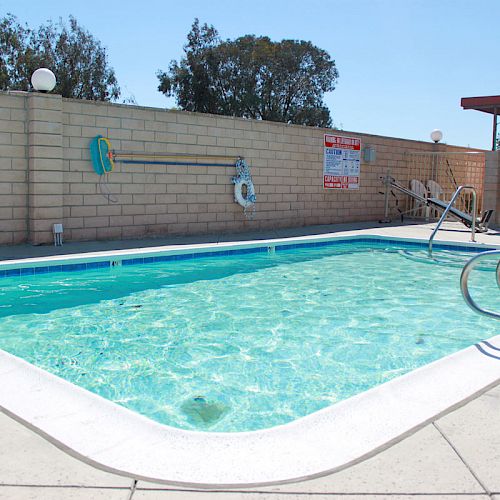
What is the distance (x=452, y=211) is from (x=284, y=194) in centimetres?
336

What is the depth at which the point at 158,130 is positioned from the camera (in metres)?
9.78

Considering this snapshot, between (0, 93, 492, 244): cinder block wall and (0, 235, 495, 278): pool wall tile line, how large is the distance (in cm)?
139

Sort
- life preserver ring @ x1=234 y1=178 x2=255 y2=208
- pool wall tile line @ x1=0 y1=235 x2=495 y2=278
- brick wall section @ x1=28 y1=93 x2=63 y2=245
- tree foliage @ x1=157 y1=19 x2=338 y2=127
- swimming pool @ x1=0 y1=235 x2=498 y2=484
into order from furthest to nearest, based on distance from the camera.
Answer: tree foliage @ x1=157 y1=19 x2=338 y2=127, life preserver ring @ x1=234 y1=178 x2=255 y2=208, brick wall section @ x1=28 y1=93 x2=63 y2=245, pool wall tile line @ x1=0 y1=235 x2=495 y2=278, swimming pool @ x1=0 y1=235 x2=498 y2=484

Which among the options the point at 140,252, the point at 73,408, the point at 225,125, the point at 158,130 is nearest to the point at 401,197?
the point at 225,125

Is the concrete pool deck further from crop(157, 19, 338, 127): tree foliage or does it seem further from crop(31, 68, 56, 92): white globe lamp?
crop(157, 19, 338, 127): tree foliage

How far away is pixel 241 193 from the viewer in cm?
1113

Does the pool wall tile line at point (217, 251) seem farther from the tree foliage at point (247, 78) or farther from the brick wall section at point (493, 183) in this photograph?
the tree foliage at point (247, 78)

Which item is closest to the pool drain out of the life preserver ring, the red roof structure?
the life preserver ring

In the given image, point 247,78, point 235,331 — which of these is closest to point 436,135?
point 235,331

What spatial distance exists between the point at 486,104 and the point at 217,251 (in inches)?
434

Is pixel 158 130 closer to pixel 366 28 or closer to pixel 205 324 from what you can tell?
pixel 205 324

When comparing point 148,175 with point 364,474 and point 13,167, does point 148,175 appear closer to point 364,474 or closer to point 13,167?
point 13,167

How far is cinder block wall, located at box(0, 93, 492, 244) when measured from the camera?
8305 millimetres

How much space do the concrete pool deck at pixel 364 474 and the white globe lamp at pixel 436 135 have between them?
14.1 metres
